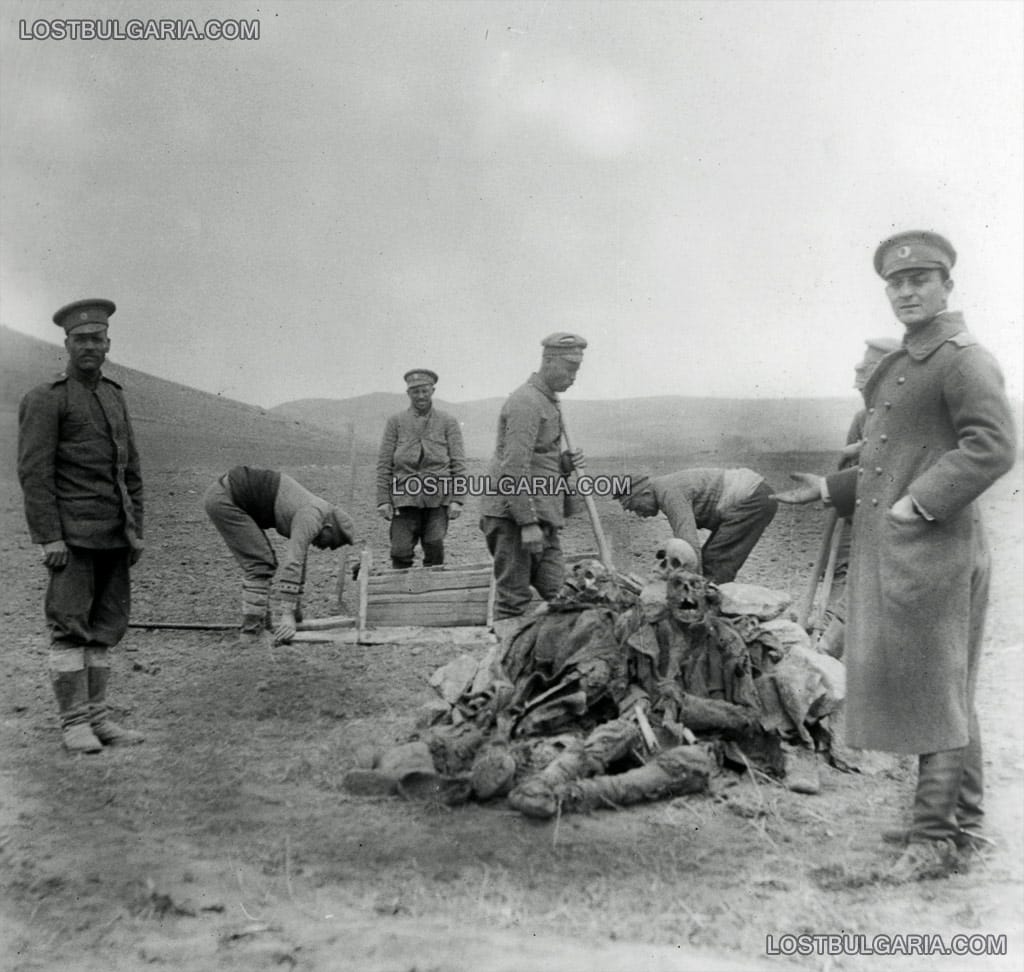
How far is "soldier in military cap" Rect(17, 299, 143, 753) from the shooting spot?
4523 mm

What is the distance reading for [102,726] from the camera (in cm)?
470

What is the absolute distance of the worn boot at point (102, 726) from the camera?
4.68m

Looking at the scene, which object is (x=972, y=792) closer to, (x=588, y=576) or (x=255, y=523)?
(x=588, y=576)

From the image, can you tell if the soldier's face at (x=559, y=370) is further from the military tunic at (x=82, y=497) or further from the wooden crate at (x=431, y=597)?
the military tunic at (x=82, y=497)

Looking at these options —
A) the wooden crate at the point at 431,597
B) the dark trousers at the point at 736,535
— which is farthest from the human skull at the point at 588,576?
the wooden crate at the point at 431,597

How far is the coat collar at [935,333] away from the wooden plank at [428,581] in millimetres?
3920

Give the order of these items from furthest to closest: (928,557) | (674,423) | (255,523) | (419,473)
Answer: (674,423), (419,473), (255,523), (928,557)

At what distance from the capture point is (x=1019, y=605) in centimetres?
661

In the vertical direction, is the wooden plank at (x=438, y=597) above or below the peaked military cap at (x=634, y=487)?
below

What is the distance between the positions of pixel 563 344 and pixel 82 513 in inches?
108

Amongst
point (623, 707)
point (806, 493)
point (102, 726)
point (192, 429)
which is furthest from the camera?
point (192, 429)

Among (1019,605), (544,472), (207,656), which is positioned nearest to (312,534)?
(207,656)

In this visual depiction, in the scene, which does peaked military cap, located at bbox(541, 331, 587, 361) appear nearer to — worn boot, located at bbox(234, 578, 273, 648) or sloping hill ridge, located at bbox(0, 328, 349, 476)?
worn boot, located at bbox(234, 578, 273, 648)

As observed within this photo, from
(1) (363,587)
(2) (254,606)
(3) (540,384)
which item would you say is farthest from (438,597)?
(3) (540,384)
